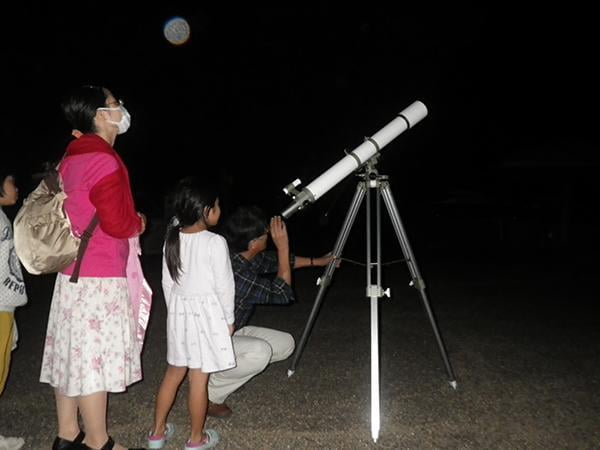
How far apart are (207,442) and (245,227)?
3.72ft

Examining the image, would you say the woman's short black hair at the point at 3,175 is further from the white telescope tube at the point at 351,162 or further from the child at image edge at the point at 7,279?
the white telescope tube at the point at 351,162

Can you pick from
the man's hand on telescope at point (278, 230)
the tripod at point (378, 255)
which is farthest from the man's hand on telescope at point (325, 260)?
the man's hand on telescope at point (278, 230)

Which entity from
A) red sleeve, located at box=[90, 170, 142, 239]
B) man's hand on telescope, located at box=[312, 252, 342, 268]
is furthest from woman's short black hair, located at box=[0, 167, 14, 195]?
man's hand on telescope, located at box=[312, 252, 342, 268]

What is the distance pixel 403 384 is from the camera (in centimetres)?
355

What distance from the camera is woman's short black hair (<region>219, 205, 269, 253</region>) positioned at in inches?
109

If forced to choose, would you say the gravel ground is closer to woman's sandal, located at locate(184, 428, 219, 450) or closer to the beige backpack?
woman's sandal, located at locate(184, 428, 219, 450)

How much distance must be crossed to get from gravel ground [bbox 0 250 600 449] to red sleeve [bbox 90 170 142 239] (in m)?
1.33

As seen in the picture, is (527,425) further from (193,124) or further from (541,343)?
(193,124)

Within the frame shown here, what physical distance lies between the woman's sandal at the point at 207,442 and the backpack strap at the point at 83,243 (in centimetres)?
105

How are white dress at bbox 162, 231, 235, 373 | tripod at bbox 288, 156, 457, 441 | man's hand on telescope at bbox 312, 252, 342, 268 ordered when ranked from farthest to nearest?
man's hand on telescope at bbox 312, 252, 342, 268, tripod at bbox 288, 156, 457, 441, white dress at bbox 162, 231, 235, 373

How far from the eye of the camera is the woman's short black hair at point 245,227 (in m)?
2.78

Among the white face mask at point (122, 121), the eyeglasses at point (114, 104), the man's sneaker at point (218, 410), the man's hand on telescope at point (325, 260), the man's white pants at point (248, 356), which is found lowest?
the man's sneaker at point (218, 410)

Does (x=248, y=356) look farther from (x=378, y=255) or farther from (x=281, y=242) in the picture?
(x=378, y=255)

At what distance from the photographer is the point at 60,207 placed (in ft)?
6.70
